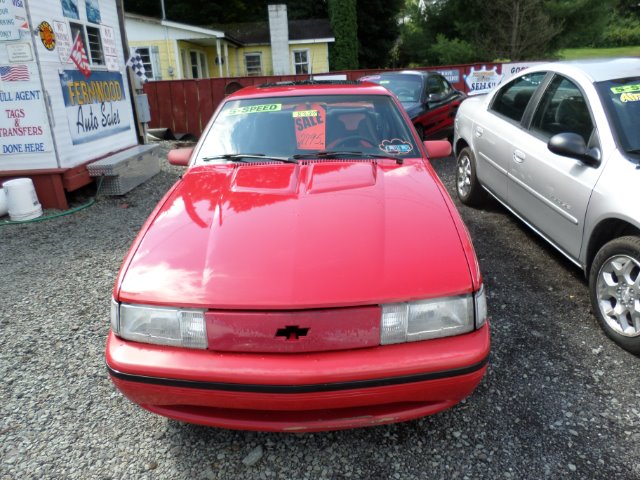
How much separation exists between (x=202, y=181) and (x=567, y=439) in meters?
2.29

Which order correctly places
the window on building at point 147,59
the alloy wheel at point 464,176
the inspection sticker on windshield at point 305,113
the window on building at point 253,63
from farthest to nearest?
Result: 1. the window on building at point 253,63
2. the window on building at point 147,59
3. the alloy wheel at point 464,176
4. the inspection sticker on windshield at point 305,113

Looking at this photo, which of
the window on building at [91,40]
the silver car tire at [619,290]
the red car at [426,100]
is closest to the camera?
the silver car tire at [619,290]

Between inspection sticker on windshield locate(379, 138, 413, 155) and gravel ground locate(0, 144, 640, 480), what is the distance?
1.29m

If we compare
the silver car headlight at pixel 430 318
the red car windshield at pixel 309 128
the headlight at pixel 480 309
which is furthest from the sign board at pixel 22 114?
the headlight at pixel 480 309

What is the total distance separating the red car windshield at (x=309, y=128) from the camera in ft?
10.1

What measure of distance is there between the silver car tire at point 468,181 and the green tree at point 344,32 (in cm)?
2373

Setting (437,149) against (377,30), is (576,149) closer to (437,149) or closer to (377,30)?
(437,149)

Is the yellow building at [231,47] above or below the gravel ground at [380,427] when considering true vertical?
above

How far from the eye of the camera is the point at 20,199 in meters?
5.69

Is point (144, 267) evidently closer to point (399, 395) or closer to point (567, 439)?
point (399, 395)

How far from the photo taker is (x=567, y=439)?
2.21 meters

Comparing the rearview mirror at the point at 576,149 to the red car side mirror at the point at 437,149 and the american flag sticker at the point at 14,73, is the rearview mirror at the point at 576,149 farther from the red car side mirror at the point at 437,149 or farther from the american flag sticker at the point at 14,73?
the american flag sticker at the point at 14,73

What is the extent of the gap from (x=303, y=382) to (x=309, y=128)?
1.85 metres

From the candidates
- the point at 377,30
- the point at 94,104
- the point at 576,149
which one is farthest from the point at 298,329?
the point at 377,30
